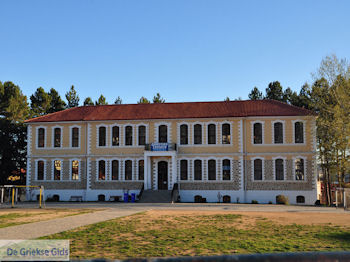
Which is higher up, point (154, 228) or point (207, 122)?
point (207, 122)

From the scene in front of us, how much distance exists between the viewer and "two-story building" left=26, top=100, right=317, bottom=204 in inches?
1336

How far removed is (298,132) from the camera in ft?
112

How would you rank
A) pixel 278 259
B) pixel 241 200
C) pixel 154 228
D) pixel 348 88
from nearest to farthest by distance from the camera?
pixel 278 259 → pixel 154 228 → pixel 348 88 → pixel 241 200

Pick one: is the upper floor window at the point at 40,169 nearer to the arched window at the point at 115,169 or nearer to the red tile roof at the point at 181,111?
the red tile roof at the point at 181,111

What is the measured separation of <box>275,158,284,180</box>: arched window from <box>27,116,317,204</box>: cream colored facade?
279mm

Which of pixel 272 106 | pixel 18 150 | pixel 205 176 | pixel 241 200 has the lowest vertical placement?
pixel 241 200

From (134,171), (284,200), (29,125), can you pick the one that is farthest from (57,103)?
(284,200)

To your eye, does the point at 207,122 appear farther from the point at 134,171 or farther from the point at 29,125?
the point at 29,125

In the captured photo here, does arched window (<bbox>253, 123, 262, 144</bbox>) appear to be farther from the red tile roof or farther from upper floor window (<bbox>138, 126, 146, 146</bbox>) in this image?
upper floor window (<bbox>138, 126, 146, 146</bbox>)

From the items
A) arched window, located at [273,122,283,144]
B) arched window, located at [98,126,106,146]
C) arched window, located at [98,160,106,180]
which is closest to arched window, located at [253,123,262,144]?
arched window, located at [273,122,283,144]

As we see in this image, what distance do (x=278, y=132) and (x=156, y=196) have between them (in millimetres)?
12383

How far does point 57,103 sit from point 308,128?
34004 millimetres

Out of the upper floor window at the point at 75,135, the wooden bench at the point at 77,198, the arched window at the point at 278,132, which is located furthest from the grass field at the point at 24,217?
the arched window at the point at 278,132

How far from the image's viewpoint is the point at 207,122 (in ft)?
117
